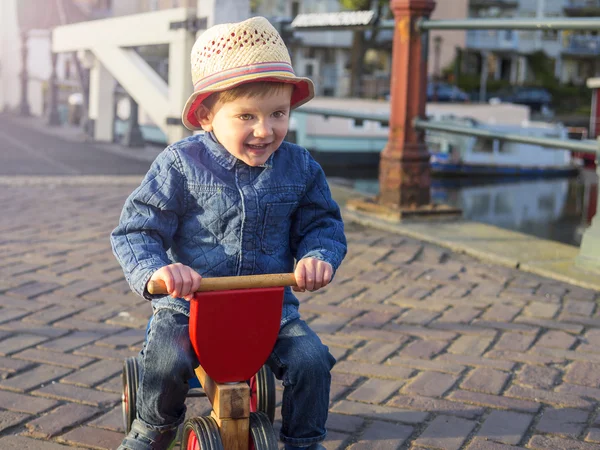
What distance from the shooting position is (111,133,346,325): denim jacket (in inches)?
84.2

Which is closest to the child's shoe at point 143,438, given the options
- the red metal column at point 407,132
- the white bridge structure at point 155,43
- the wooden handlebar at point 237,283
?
the wooden handlebar at point 237,283

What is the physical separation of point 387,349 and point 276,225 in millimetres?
1158

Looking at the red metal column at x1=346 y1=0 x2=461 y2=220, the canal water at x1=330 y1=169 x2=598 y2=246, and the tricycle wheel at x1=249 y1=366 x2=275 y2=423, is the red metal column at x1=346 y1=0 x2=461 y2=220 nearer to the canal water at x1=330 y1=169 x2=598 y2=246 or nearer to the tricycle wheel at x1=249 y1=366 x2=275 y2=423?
the canal water at x1=330 y1=169 x2=598 y2=246

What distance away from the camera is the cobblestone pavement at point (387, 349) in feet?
8.32

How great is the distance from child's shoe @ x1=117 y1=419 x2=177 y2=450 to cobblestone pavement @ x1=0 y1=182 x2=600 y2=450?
29 cm

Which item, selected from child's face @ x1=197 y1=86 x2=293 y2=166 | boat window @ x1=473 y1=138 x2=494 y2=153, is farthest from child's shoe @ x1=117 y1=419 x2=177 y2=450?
boat window @ x1=473 y1=138 x2=494 y2=153

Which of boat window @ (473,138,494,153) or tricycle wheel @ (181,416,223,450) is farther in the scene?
boat window @ (473,138,494,153)

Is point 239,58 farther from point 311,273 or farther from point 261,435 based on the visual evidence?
point 261,435

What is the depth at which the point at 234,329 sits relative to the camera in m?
1.93

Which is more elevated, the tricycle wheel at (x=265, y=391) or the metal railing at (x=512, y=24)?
the metal railing at (x=512, y=24)

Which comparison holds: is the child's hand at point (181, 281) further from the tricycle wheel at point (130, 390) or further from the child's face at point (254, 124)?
the tricycle wheel at point (130, 390)

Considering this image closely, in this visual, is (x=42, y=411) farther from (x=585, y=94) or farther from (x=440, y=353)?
(x=585, y=94)

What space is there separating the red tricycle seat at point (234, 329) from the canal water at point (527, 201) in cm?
480

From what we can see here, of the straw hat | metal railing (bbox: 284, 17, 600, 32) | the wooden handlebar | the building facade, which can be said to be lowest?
the wooden handlebar
